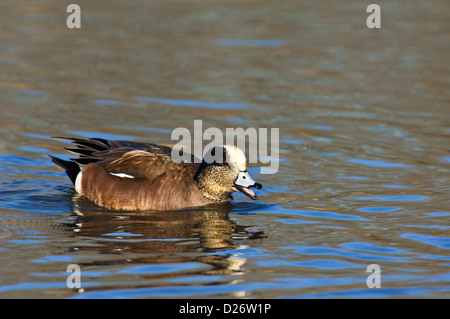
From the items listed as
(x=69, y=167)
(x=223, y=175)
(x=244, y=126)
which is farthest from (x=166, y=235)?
(x=244, y=126)

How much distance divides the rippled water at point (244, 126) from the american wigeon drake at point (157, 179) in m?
0.19

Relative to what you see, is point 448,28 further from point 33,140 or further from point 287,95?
point 33,140

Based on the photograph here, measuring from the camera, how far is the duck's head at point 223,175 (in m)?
8.20

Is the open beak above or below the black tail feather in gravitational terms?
below

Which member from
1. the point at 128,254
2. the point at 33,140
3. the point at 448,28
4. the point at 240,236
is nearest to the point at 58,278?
the point at 128,254

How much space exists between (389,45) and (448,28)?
1.89 meters

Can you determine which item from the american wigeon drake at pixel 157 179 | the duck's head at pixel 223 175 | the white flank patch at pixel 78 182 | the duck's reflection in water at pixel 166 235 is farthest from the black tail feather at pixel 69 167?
the duck's head at pixel 223 175

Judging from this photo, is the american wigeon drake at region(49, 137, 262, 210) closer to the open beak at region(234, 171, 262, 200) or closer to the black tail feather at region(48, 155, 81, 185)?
the open beak at region(234, 171, 262, 200)

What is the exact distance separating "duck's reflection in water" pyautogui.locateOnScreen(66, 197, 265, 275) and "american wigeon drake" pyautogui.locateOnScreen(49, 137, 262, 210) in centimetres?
13

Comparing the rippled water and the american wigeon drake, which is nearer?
the rippled water

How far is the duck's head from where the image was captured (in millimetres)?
8195

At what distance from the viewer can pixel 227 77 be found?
13.5m

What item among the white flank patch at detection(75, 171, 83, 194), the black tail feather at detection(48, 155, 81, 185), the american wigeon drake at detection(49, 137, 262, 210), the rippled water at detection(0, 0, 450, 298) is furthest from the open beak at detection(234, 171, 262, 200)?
the black tail feather at detection(48, 155, 81, 185)

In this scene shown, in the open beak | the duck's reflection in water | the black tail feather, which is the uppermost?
the black tail feather
